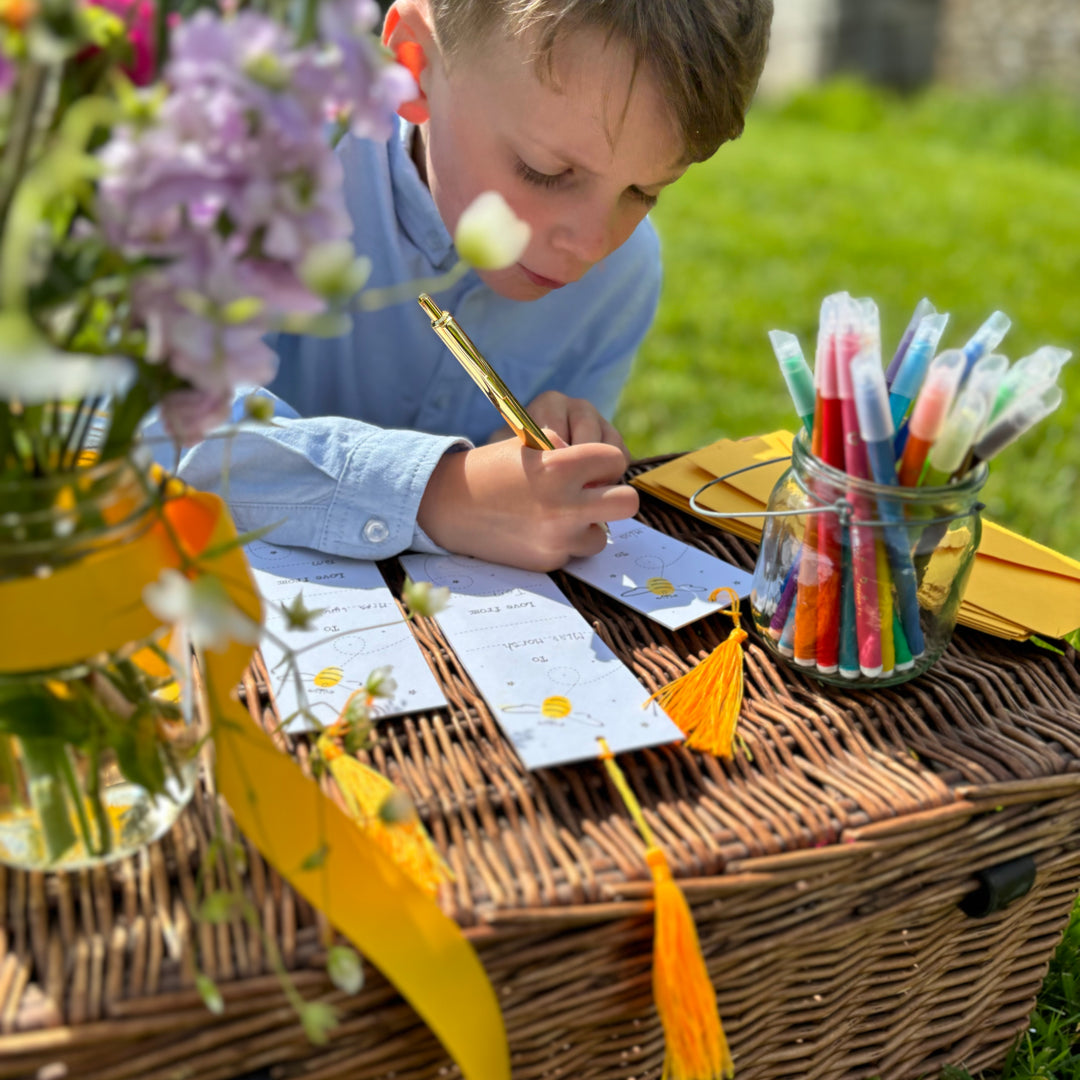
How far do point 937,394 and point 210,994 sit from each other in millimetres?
478

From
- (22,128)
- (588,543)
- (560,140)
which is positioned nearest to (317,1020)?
(22,128)

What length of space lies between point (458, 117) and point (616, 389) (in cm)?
49

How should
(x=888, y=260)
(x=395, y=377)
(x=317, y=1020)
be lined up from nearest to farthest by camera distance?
(x=317, y=1020) → (x=395, y=377) → (x=888, y=260)

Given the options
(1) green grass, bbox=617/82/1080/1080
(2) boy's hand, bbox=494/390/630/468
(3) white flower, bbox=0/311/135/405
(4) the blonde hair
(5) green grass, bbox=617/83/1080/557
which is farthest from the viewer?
(5) green grass, bbox=617/83/1080/557

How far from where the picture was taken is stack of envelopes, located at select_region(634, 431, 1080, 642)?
793 mm

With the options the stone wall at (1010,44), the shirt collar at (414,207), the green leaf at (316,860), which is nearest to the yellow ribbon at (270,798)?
the green leaf at (316,860)

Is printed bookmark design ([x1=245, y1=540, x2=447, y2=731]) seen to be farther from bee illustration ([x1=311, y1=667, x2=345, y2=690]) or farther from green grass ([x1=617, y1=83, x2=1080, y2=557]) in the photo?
green grass ([x1=617, y1=83, x2=1080, y2=557])

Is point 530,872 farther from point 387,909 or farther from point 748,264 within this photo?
point 748,264

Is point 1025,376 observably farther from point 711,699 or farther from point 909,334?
point 711,699

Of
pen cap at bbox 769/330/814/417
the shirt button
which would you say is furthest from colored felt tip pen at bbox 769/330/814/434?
the shirt button

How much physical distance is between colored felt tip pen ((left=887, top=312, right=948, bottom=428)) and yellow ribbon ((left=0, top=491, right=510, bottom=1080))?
0.41 metres

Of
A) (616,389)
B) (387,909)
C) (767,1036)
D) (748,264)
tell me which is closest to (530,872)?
(387,909)

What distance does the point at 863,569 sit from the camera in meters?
0.67

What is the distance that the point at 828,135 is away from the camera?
4.39 metres
